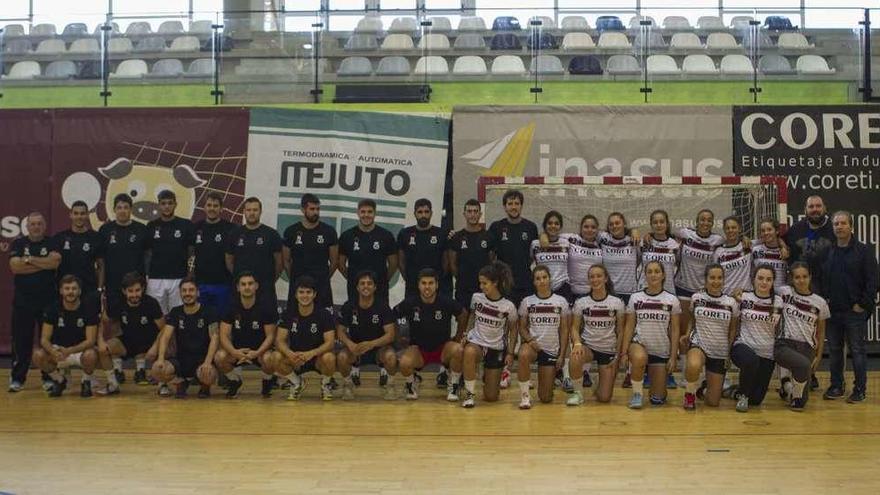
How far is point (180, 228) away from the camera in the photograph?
9.34m

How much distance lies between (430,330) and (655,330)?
76.6 inches

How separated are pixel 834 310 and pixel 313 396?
4.67m

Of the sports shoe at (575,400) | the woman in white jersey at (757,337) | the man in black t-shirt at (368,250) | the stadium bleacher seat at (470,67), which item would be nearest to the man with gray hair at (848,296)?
the woman in white jersey at (757,337)

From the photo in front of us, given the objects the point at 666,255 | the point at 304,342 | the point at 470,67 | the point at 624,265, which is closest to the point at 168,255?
the point at 304,342

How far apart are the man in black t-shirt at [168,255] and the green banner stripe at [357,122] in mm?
2159

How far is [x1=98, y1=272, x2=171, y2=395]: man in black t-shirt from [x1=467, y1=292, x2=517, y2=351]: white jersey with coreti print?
2.86 metres

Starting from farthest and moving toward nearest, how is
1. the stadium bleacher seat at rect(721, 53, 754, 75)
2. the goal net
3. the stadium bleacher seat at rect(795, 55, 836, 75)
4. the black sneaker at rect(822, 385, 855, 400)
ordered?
the stadium bleacher seat at rect(721, 53, 754, 75) → the stadium bleacher seat at rect(795, 55, 836, 75) → the goal net → the black sneaker at rect(822, 385, 855, 400)

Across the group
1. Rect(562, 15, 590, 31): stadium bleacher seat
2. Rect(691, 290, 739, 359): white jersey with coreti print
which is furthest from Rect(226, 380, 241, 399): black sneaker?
Rect(562, 15, 590, 31): stadium bleacher seat

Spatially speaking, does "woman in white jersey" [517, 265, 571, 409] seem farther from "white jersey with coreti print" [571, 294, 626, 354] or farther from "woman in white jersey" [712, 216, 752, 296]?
"woman in white jersey" [712, 216, 752, 296]

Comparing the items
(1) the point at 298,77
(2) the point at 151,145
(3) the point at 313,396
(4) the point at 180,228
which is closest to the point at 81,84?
(2) the point at 151,145

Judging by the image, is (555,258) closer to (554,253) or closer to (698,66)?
(554,253)

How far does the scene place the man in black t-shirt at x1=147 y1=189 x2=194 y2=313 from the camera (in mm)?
9297

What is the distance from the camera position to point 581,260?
9211 mm

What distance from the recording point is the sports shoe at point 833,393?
8.54 m
